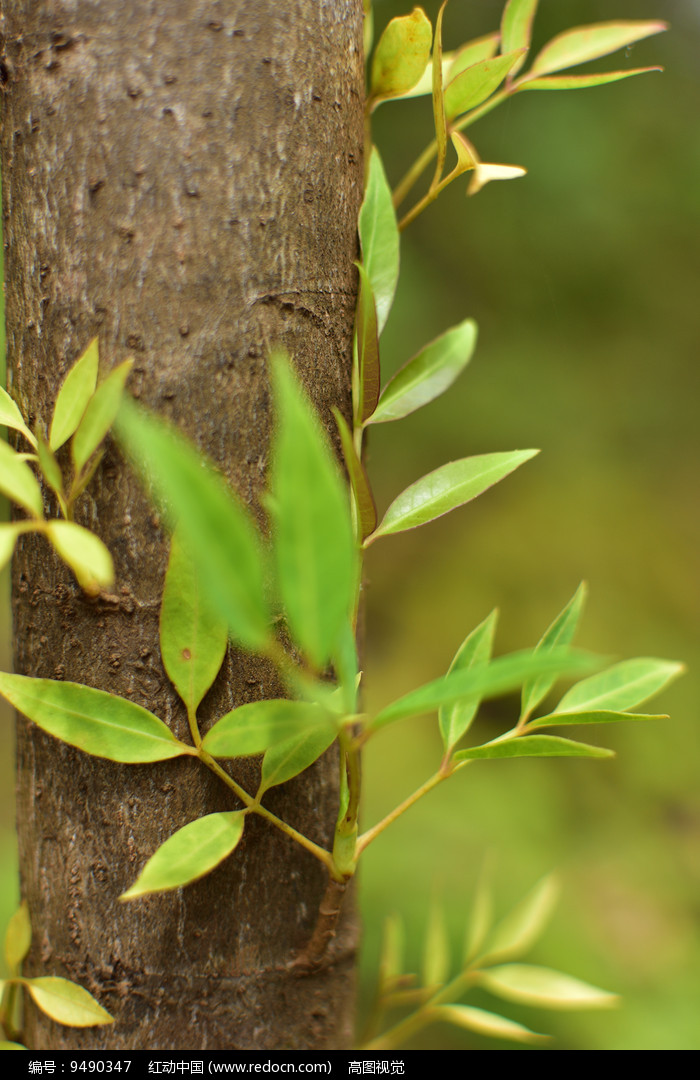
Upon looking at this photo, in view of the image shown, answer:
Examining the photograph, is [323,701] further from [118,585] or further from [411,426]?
[411,426]

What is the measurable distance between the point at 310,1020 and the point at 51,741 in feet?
0.53

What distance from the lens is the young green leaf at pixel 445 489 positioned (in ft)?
0.95

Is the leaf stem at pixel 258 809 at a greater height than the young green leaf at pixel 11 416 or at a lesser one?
lesser

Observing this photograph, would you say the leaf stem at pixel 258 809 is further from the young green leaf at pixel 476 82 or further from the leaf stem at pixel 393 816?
the young green leaf at pixel 476 82

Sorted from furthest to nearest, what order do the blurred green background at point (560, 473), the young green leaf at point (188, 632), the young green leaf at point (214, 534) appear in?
the blurred green background at point (560, 473)
the young green leaf at point (188, 632)
the young green leaf at point (214, 534)

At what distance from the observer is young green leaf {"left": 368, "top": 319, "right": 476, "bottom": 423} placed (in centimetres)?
31

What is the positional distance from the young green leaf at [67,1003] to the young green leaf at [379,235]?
0.93ft

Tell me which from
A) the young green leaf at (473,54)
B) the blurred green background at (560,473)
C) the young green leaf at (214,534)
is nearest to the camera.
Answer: the young green leaf at (214,534)

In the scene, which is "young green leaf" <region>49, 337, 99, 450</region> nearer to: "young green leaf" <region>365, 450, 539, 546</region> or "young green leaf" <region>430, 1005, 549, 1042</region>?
"young green leaf" <region>365, 450, 539, 546</region>

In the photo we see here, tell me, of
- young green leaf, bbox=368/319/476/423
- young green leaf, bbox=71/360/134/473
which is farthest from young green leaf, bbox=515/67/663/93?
young green leaf, bbox=71/360/134/473

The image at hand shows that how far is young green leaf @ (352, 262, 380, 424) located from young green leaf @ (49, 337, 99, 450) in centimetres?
10

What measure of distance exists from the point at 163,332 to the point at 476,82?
0.16m

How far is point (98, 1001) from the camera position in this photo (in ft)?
0.95

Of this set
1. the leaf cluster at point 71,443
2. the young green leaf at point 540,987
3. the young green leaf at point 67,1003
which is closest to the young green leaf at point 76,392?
the leaf cluster at point 71,443
